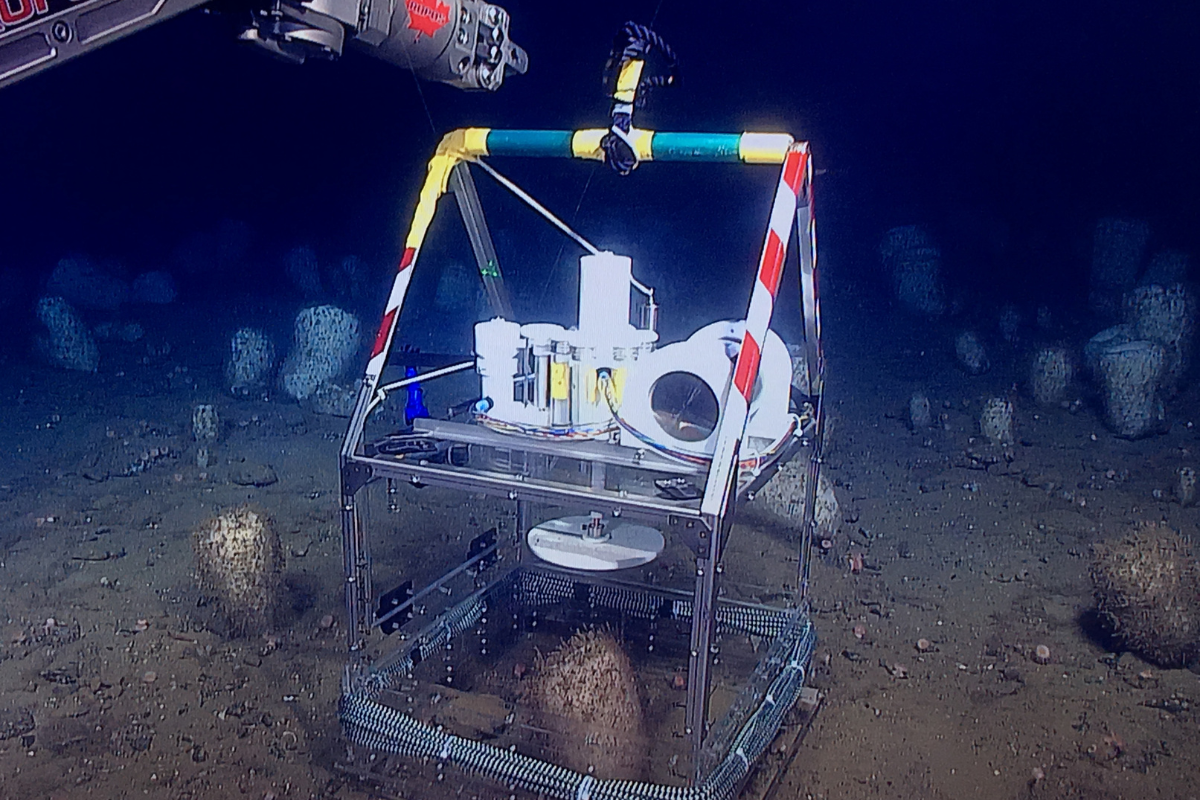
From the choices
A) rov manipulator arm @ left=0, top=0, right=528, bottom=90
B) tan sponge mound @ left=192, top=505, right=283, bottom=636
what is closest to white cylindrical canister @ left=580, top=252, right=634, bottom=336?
rov manipulator arm @ left=0, top=0, right=528, bottom=90

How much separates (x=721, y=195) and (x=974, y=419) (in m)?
6.14

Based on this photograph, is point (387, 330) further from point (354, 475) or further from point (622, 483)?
point (622, 483)

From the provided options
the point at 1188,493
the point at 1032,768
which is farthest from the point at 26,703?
the point at 1188,493

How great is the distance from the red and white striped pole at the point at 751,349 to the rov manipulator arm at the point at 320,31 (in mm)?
1020

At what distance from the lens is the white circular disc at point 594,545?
8.84ft

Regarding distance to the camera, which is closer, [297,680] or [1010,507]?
[297,680]

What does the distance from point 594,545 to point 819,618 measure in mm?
1320

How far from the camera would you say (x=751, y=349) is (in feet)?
7.04

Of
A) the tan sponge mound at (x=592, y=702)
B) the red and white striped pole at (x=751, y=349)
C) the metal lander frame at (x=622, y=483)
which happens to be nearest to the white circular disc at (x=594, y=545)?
the metal lander frame at (x=622, y=483)

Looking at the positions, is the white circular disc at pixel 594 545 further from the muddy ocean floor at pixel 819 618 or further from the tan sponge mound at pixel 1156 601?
the tan sponge mound at pixel 1156 601

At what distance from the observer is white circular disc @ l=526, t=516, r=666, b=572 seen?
8.84 feet

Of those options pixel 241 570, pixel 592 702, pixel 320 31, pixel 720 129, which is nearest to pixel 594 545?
pixel 592 702

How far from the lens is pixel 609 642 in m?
3.19

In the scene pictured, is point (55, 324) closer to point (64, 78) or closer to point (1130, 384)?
point (64, 78)
